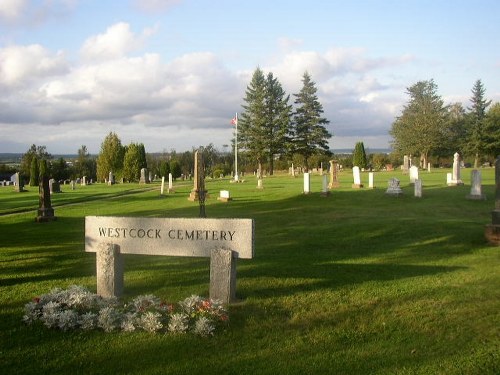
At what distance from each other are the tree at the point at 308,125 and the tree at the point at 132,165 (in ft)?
62.8

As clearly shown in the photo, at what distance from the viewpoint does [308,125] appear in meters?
63.3

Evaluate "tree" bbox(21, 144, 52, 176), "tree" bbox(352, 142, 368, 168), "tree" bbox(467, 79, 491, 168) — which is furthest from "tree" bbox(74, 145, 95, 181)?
"tree" bbox(467, 79, 491, 168)

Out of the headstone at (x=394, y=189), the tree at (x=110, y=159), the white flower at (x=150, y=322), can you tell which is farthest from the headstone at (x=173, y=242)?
the tree at (x=110, y=159)

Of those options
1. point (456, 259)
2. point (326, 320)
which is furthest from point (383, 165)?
point (326, 320)

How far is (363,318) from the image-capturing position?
6.01 metres

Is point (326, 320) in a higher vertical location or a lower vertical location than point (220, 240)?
lower

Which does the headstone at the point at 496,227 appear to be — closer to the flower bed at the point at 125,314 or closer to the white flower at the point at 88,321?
the flower bed at the point at 125,314

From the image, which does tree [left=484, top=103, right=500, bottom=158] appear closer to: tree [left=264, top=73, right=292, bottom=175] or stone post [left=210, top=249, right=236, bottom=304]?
tree [left=264, top=73, right=292, bottom=175]

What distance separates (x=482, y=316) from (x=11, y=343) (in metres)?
5.40

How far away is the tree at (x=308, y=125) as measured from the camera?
63125mm

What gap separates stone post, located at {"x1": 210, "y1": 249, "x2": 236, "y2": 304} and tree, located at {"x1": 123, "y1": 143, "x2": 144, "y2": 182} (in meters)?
52.5

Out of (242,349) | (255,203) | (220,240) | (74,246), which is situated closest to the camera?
(242,349)

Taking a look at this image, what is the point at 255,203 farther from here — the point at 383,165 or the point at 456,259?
the point at 383,165

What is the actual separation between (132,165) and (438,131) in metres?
37.8
